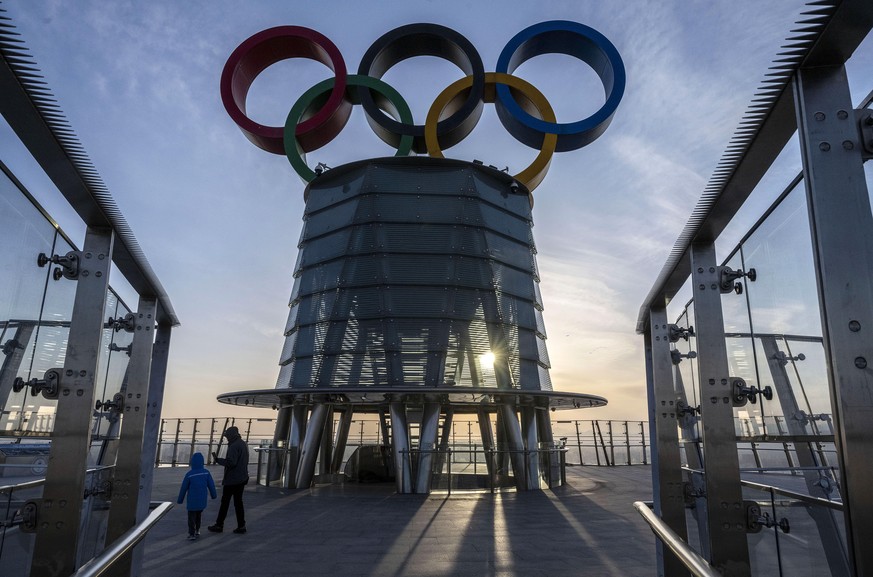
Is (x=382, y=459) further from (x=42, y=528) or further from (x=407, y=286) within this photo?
(x=42, y=528)

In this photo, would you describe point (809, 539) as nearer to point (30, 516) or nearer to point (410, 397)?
point (30, 516)

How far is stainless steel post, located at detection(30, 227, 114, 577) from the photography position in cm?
325

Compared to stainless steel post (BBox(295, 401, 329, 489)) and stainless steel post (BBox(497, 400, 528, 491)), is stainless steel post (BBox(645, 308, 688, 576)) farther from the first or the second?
stainless steel post (BBox(295, 401, 329, 489))

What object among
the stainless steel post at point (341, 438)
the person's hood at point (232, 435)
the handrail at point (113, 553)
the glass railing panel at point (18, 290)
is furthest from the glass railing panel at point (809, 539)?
the stainless steel post at point (341, 438)

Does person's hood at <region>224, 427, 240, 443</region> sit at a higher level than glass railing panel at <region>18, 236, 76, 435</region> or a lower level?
lower

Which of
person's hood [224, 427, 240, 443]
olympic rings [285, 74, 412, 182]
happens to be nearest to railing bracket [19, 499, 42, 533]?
person's hood [224, 427, 240, 443]

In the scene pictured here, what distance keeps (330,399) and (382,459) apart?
349 cm

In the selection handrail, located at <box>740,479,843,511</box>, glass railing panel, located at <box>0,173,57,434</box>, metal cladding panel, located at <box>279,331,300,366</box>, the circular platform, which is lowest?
handrail, located at <box>740,479,843,511</box>

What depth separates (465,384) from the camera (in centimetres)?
1680

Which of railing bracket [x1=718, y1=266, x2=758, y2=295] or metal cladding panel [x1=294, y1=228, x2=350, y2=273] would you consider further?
metal cladding panel [x1=294, y1=228, x2=350, y2=273]

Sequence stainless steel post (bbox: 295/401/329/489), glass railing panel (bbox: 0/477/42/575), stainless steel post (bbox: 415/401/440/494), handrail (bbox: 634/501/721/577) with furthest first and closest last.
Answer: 1. stainless steel post (bbox: 295/401/329/489)
2. stainless steel post (bbox: 415/401/440/494)
3. glass railing panel (bbox: 0/477/42/575)
4. handrail (bbox: 634/501/721/577)

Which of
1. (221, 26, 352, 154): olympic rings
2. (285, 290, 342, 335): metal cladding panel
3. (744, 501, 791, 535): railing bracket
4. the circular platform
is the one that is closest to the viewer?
(744, 501, 791, 535): railing bracket

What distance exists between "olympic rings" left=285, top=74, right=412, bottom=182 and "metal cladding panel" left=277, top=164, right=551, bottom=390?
51.7 inches

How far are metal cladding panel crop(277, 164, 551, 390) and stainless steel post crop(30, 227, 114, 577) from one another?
1315 centimetres
